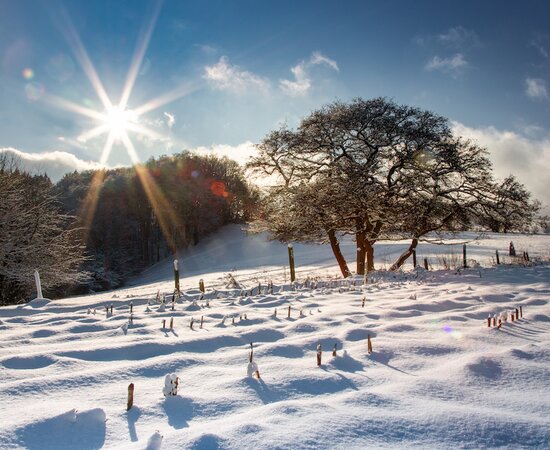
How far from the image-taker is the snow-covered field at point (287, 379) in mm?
2004

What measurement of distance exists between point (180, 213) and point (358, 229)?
29.6 meters

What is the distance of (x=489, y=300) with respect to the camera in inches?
231

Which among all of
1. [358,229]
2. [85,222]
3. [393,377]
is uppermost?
[85,222]

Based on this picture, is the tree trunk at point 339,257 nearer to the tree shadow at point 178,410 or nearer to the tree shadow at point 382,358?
the tree shadow at point 382,358

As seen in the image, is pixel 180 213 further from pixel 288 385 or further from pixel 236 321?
pixel 288 385

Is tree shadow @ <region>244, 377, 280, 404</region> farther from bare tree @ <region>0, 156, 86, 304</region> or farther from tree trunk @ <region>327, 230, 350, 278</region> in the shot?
bare tree @ <region>0, 156, 86, 304</region>

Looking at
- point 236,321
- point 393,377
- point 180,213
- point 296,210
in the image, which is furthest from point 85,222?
point 393,377

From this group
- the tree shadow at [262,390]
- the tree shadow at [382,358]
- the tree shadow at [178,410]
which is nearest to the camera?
the tree shadow at [178,410]

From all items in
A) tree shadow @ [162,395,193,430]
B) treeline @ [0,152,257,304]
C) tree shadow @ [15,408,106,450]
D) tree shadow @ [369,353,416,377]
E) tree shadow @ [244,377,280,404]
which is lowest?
tree shadow @ [369,353,416,377]

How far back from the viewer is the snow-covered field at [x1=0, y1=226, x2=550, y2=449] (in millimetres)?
2004

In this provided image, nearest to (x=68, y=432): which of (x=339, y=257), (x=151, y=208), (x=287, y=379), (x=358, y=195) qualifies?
(x=287, y=379)

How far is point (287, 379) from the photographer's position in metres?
2.85

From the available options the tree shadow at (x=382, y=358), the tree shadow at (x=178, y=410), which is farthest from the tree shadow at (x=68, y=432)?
the tree shadow at (x=382, y=358)

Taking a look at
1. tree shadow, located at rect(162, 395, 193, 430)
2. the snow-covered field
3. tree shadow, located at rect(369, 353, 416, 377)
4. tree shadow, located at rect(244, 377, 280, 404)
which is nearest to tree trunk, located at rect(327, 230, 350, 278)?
the snow-covered field
